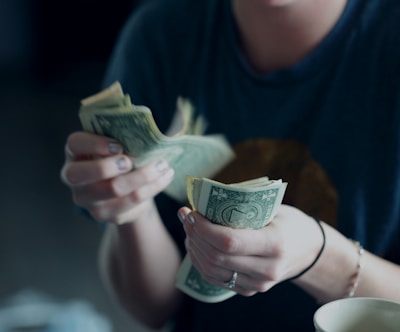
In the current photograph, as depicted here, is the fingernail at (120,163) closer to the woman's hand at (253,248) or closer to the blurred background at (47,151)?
the woman's hand at (253,248)

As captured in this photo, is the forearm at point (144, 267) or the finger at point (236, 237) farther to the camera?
the forearm at point (144, 267)

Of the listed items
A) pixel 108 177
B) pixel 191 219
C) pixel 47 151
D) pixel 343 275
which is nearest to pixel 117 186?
pixel 108 177

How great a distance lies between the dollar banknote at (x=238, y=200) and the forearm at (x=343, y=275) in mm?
111

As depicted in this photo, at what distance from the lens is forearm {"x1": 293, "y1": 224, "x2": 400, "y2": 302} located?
737 millimetres

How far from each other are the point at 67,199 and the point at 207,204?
231cm

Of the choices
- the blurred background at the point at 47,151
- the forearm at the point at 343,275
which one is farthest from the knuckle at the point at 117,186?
the blurred background at the point at 47,151

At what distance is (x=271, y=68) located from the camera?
0.98 m

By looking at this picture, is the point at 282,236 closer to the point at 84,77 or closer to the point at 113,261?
the point at 113,261

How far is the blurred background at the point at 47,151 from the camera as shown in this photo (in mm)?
2207

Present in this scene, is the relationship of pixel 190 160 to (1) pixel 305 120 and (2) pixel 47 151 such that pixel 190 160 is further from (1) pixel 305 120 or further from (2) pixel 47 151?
(2) pixel 47 151

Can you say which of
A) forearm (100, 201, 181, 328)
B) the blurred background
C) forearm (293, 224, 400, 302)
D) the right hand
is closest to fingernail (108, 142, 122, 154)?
the right hand

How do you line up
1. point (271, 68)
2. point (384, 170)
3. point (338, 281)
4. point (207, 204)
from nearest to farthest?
1. point (207, 204)
2. point (338, 281)
3. point (384, 170)
4. point (271, 68)

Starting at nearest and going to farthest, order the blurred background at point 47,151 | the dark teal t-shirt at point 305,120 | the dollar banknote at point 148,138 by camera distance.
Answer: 1. the dollar banknote at point 148,138
2. the dark teal t-shirt at point 305,120
3. the blurred background at point 47,151

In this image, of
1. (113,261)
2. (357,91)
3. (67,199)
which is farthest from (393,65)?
(67,199)
